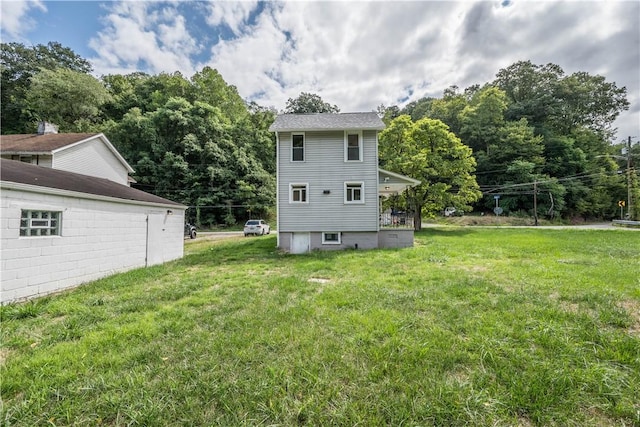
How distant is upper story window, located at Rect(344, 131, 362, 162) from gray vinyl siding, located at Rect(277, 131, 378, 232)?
194 millimetres

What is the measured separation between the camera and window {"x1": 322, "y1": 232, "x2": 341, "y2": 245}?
12195 millimetres

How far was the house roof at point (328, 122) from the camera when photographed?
38.6 ft

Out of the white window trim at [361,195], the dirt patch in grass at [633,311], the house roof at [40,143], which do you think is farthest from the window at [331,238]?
the house roof at [40,143]

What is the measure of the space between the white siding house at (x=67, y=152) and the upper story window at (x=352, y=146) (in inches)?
535

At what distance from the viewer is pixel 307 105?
4291cm

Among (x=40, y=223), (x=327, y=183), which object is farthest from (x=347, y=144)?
(x=40, y=223)

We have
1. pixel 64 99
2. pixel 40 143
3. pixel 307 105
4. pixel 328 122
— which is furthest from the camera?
pixel 307 105

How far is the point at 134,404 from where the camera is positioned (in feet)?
7.45

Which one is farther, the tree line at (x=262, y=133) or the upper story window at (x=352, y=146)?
the tree line at (x=262, y=133)

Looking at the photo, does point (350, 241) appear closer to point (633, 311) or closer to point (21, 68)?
point (633, 311)

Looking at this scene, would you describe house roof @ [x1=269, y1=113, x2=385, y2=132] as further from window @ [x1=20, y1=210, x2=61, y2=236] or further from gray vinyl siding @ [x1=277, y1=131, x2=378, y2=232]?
window @ [x1=20, y1=210, x2=61, y2=236]

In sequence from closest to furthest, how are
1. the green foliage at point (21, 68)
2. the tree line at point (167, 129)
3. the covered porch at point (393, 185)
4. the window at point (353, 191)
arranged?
the window at point (353, 191) → the covered porch at point (393, 185) → the tree line at point (167, 129) → the green foliage at point (21, 68)

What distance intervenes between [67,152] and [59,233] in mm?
9457

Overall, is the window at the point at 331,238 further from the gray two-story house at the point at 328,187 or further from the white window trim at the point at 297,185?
the white window trim at the point at 297,185
